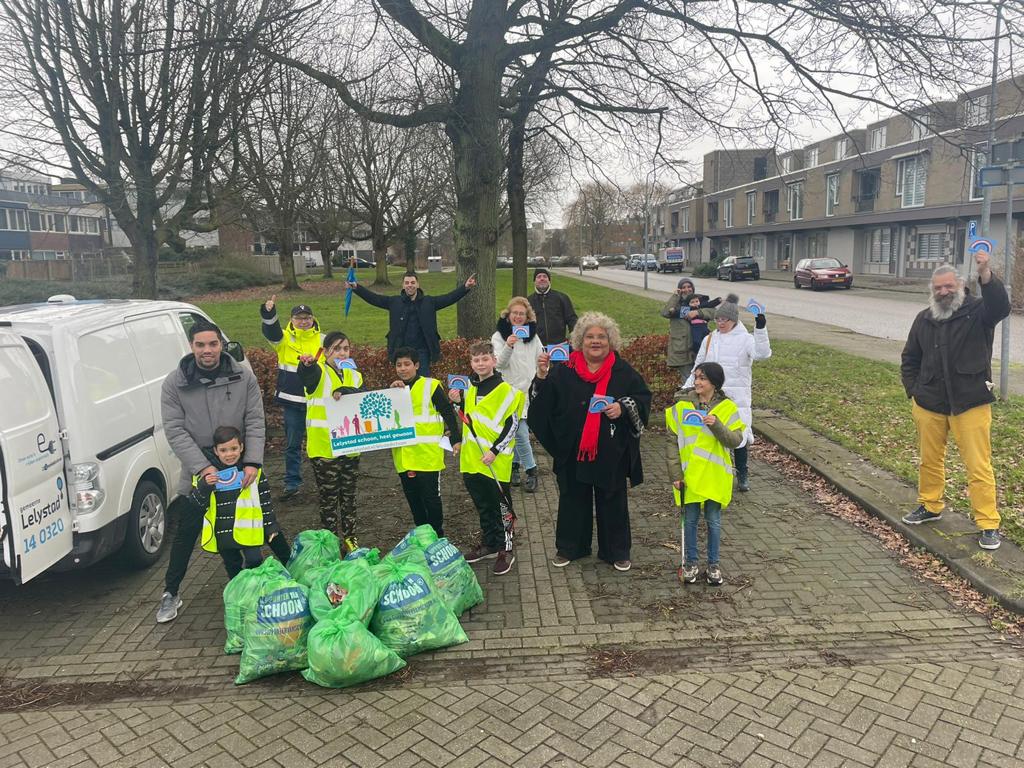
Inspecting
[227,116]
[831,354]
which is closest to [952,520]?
[831,354]

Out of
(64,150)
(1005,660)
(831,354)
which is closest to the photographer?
(1005,660)

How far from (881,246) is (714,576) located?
4492cm

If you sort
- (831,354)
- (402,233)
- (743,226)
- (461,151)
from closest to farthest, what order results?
(461,151) < (831,354) < (402,233) < (743,226)

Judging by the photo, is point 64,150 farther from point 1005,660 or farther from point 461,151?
point 1005,660

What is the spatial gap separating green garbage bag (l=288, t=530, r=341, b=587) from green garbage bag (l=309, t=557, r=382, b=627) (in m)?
0.41

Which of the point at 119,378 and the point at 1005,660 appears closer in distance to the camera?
the point at 1005,660

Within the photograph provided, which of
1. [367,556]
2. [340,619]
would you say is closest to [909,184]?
[367,556]

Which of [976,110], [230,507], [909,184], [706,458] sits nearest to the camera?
[230,507]

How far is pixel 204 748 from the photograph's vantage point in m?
3.40

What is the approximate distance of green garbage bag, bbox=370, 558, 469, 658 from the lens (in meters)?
4.02

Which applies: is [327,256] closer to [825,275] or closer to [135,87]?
[825,275]

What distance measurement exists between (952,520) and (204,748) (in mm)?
5514

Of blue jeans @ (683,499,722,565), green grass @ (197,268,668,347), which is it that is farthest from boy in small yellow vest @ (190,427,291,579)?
green grass @ (197,268,668,347)

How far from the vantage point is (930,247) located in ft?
125
